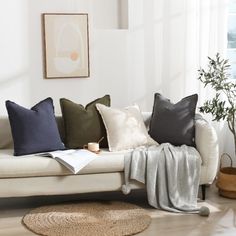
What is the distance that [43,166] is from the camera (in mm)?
3629

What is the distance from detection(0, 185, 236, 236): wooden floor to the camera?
10.9 feet

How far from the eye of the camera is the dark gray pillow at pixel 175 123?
4.11 meters

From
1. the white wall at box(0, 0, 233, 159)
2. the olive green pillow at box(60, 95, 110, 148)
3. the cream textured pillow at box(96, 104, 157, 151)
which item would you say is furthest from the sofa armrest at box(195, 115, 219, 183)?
the white wall at box(0, 0, 233, 159)

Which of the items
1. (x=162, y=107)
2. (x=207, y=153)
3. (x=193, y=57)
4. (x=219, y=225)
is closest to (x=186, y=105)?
(x=162, y=107)

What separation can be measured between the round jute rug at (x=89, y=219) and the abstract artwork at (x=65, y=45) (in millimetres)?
1430

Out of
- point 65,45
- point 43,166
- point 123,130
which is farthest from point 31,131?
point 65,45

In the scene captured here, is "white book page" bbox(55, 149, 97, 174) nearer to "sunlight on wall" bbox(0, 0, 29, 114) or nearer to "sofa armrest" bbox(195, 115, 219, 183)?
"sofa armrest" bbox(195, 115, 219, 183)

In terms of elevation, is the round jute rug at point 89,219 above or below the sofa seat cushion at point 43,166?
below

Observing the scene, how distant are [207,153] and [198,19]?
1594mm

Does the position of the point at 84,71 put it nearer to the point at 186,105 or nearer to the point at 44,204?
the point at 186,105

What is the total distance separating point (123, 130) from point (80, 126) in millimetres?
386

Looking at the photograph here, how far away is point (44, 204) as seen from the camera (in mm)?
3941

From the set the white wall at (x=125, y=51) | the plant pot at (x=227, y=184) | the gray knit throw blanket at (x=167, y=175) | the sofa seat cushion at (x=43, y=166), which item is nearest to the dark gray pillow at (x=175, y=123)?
the gray knit throw blanket at (x=167, y=175)

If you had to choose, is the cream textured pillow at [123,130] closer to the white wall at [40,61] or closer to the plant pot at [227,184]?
the white wall at [40,61]
